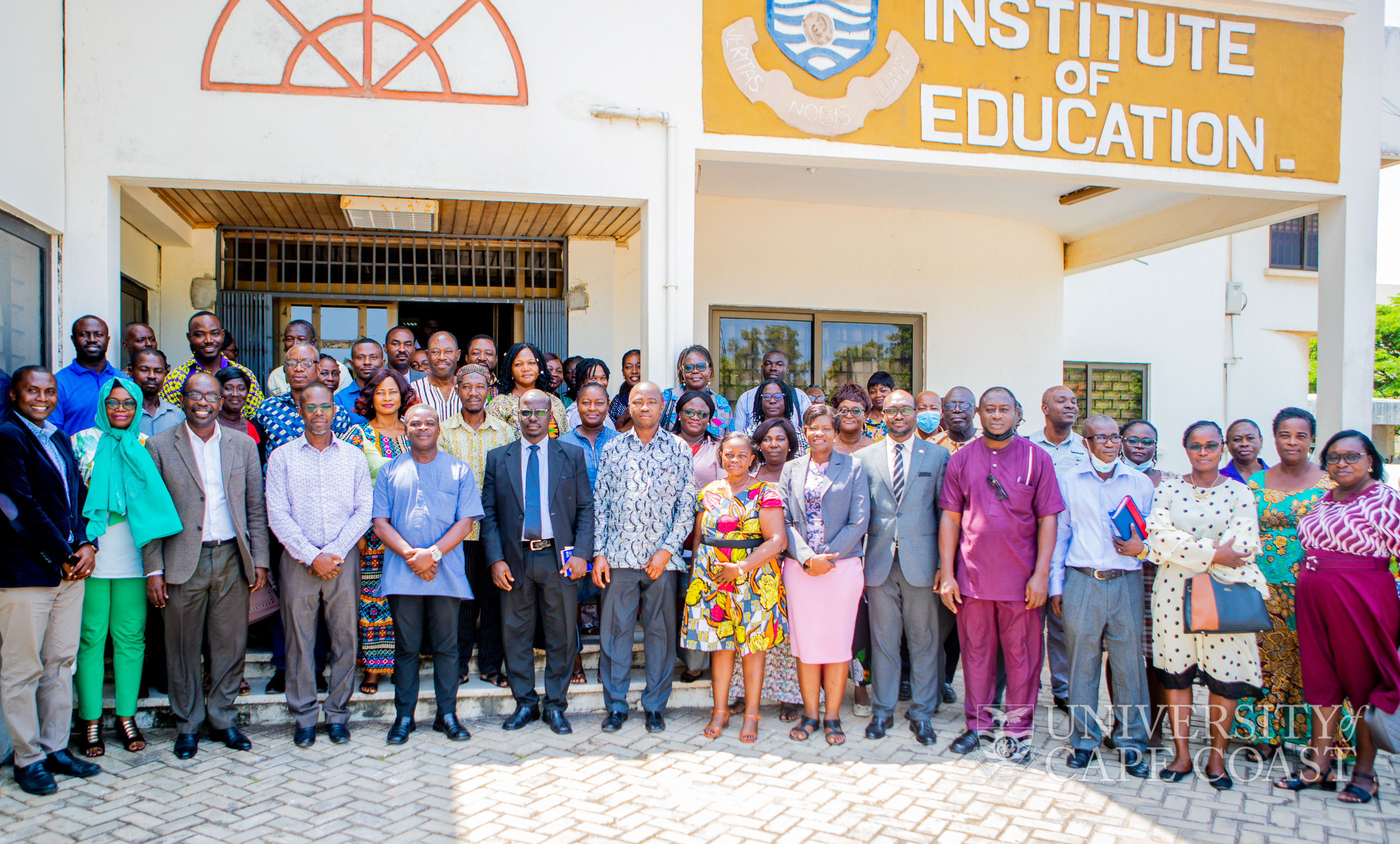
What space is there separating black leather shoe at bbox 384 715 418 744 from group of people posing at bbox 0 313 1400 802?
0.04 m

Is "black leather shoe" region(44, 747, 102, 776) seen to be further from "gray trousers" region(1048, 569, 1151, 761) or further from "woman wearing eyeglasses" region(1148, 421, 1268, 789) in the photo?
"woman wearing eyeglasses" region(1148, 421, 1268, 789)

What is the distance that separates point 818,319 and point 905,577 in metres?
4.76

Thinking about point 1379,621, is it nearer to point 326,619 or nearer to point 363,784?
point 363,784

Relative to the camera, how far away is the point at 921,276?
30.3 feet

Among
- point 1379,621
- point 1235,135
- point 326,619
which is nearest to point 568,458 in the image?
point 326,619

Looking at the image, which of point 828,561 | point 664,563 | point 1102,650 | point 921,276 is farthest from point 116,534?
point 921,276

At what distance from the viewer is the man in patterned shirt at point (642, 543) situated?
181 inches

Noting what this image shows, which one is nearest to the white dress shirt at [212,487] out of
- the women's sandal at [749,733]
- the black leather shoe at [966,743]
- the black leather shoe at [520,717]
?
the black leather shoe at [520,717]

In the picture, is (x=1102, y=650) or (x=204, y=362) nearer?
(x=1102, y=650)

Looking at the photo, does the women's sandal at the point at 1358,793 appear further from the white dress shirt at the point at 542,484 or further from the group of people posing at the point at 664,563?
the white dress shirt at the point at 542,484

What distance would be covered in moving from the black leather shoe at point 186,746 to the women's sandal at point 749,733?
278cm

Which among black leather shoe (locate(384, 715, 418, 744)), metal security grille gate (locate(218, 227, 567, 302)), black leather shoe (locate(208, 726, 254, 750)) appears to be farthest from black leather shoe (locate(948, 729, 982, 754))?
metal security grille gate (locate(218, 227, 567, 302))

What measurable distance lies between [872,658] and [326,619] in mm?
2943

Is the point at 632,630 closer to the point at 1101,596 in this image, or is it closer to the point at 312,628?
the point at 312,628
